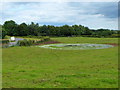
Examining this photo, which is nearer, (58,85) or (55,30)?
(58,85)

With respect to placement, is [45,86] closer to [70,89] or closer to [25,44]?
[70,89]

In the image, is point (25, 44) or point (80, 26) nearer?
point (25, 44)

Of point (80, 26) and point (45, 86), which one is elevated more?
point (80, 26)

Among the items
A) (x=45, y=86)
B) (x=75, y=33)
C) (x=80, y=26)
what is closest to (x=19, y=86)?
(x=45, y=86)

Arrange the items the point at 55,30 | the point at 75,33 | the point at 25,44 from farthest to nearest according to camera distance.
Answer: the point at 75,33
the point at 55,30
the point at 25,44

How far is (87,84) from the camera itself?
8.07 metres

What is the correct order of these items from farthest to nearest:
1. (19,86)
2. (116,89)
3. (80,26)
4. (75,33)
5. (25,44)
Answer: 1. (80,26)
2. (75,33)
3. (25,44)
4. (19,86)
5. (116,89)

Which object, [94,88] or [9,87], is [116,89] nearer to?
[94,88]

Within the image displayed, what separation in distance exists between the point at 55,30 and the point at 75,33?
55.5ft

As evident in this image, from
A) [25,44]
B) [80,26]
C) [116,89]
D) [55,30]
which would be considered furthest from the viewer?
[80,26]

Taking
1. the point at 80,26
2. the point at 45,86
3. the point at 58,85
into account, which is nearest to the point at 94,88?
the point at 58,85

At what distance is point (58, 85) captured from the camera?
7.98 metres

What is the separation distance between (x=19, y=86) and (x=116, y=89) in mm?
4388

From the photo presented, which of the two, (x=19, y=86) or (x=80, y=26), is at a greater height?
(x=80, y=26)
